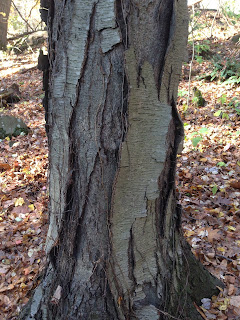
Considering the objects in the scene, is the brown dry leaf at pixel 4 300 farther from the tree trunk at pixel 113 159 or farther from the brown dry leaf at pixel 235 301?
the brown dry leaf at pixel 235 301

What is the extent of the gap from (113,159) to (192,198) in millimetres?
2233

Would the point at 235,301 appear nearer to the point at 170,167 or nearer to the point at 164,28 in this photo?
the point at 170,167

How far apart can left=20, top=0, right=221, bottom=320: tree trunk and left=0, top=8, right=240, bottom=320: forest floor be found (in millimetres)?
688

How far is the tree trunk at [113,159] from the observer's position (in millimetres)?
1329

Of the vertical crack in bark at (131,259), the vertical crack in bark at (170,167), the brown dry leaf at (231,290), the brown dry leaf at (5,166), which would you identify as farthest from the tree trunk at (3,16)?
the brown dry leaf at (231,290)

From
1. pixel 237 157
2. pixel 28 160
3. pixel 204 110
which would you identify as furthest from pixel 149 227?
pixel 204 110

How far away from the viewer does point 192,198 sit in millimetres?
3404

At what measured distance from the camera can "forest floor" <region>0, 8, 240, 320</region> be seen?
242 cm

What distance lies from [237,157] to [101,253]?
328cm

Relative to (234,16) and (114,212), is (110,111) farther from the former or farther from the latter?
(234,16)

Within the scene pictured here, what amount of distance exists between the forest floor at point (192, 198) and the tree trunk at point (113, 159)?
2.26ft

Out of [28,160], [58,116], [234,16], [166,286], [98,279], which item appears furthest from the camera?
[234,16]

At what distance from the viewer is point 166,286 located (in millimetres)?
1780

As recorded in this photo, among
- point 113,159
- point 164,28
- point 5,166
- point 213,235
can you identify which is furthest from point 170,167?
point 5,166
